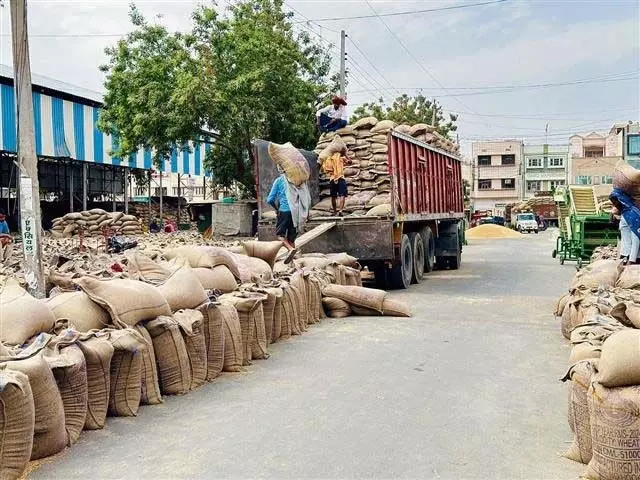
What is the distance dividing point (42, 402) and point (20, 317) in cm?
85

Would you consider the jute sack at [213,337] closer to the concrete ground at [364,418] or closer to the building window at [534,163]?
the concrete ground at [364,418]

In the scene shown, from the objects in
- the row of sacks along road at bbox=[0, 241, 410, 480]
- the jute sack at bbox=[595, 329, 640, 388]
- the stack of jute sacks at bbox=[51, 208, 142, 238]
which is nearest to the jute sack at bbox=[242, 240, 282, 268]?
the row of sacks along road at bbox=[0, 241, 410, 480]

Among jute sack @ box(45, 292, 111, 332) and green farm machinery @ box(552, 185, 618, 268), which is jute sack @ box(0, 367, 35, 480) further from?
green farm machinery @ box(552, 185, 618, 268)

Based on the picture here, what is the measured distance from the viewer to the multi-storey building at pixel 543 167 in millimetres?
87750

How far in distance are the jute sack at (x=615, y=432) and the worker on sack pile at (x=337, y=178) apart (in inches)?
371

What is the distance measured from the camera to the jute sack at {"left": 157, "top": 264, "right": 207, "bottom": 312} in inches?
227

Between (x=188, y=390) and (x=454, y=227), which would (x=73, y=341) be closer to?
(x=188, y=390)

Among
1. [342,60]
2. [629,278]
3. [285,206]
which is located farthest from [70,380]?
[342,60]

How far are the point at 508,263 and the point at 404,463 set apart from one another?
55.0ft

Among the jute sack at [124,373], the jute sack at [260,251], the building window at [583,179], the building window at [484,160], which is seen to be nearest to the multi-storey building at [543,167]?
the building window at [484,160]

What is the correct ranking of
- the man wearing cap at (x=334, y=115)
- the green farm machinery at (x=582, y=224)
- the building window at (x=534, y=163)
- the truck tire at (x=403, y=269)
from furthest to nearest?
the building window at (x=534, y=163)
the green farm machinery at (x=582, y=224)
the man wearing cap at (x=334, y=115)
the truck tire at (x=403, y=269)

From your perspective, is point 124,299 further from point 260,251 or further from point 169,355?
point 260,251

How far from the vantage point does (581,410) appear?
3881 mm

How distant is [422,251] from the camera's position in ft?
47.3
